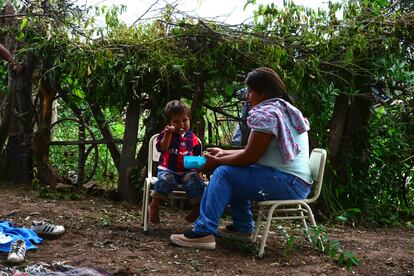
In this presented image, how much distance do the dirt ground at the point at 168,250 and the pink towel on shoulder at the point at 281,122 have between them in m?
0.75

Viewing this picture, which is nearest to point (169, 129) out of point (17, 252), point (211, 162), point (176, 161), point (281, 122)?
point (176, 161)

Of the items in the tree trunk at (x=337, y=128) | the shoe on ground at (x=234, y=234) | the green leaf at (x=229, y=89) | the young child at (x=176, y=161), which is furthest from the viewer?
the tree trunk at (x=337, y=128)

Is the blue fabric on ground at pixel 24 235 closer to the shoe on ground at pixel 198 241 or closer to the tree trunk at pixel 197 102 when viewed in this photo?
the shoe on ground at pixel 198 241

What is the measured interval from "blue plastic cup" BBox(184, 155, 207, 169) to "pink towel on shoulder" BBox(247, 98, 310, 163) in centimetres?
54

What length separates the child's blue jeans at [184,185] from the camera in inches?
165

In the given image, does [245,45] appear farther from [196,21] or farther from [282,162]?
[282,162]

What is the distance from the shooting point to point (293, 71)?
5.14 m

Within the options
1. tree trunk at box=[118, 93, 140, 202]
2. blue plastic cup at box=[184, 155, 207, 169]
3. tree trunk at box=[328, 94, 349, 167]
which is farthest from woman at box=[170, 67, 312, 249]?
tree trunk at box=[118, 93, 140, 202]

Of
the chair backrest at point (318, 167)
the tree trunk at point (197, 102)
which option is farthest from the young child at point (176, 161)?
the tree trunk at point (197, 102)

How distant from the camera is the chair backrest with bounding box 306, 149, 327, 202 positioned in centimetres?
379

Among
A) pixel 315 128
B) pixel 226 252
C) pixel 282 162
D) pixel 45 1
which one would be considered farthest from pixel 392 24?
pixel 45 1

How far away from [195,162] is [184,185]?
331mm

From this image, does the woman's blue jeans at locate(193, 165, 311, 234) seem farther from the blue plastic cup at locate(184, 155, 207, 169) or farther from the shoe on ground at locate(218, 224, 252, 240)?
the shoe on ground at locate(218, 224, 252, 240)

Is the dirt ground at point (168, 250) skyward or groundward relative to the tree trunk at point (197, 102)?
groundward
